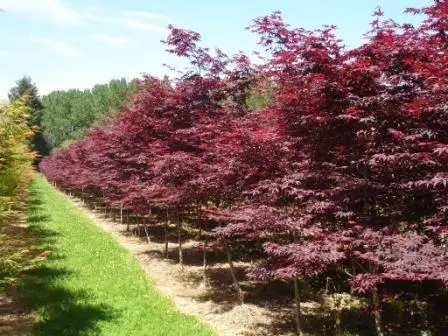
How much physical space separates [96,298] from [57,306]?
0.91 meters

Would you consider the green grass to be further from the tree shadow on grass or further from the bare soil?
the bare soil

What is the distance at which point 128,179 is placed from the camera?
655 inches

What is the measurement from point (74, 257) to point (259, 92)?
26.3ft

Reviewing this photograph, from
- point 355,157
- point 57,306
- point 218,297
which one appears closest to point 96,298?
point 57,306

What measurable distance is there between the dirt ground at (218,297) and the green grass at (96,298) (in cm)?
Answer: 60

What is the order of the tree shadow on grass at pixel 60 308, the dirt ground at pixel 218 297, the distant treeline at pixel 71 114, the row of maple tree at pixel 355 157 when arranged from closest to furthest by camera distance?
the row of maple tree at pixel 355 157
the tree shadow on grass at pixel 60 308
the dirt ground at pixel 218 297
the distant treeline at pixel 71 114

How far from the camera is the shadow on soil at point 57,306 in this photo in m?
7.96

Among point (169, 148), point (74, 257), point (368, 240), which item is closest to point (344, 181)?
point (368, 240)

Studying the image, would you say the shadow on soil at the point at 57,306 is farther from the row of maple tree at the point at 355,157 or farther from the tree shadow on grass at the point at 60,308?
the row of maple tree at the point at 355,157

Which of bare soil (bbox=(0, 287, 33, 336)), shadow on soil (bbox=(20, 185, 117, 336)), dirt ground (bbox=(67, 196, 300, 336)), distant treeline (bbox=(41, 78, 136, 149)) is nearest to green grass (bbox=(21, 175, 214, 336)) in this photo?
shadow on soil (bbox=(20, 185, 117, 336))

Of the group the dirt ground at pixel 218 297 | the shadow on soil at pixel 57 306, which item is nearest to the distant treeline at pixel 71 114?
the dirt ground at pixel 218 297

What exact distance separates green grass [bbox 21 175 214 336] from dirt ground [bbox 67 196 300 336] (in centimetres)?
60

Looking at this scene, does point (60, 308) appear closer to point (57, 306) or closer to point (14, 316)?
point (57, 306)

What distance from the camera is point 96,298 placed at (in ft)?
31.9
